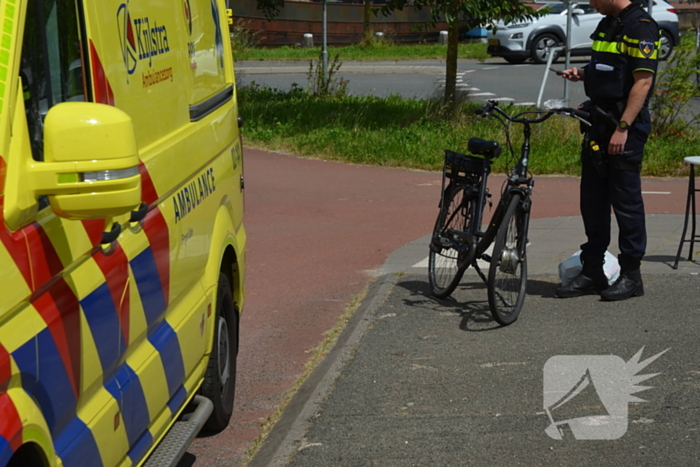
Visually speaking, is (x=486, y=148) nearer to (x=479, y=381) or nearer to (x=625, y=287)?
(x=625, y=287)

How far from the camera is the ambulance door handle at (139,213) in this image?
10.1 ft

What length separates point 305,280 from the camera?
7457 mm

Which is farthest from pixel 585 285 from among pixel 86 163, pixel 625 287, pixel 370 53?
pixel 370 53

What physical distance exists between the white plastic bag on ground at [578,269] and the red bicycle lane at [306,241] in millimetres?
1554

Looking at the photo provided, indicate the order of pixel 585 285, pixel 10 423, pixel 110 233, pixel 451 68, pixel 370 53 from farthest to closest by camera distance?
pixel 370 53 < pixel 451 68 < pixel 585 285 < pixel 110 233 < pixel 10 423

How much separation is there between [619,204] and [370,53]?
1031 inches

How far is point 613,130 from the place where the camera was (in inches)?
238

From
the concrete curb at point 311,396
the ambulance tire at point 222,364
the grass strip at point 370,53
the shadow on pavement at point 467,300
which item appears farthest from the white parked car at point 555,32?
the ambulance tire at point 222,364

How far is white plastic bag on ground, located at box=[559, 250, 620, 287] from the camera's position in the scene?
21.1ft

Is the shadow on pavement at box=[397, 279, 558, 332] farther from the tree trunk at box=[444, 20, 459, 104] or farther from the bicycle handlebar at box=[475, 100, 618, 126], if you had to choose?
the tree trunk at box=[444, 20, 459, 104]

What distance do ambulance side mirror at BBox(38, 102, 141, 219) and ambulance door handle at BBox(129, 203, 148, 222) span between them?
2.45 feet

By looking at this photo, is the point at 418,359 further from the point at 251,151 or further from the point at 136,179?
the point at 251,151

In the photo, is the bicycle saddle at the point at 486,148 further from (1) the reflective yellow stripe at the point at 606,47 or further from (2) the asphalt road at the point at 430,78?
(2) the asphalt road at the point at 430,78

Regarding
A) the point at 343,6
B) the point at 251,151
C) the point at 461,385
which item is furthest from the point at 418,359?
the point at 343,6
